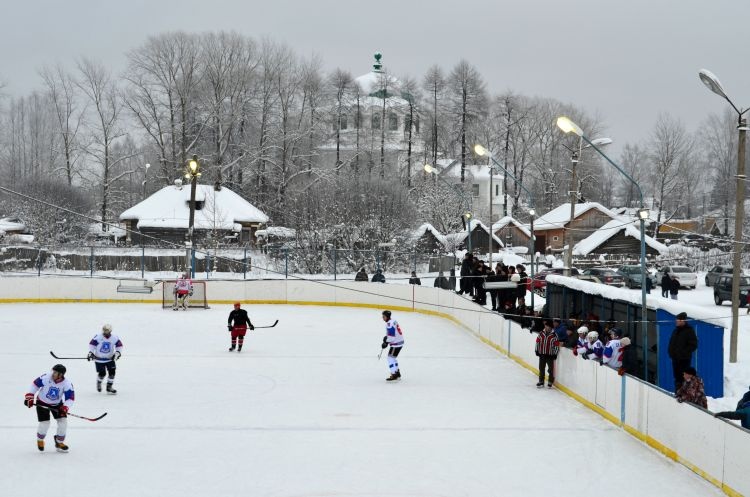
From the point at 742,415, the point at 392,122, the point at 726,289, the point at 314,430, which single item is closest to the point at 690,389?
the point at 742,415

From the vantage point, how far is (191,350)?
867 inches

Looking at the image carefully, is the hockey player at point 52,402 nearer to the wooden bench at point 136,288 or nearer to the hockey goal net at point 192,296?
the hockey goal net at point 192,296

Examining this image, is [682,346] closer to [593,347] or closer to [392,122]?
[593,347]

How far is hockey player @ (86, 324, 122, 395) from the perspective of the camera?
15773mm

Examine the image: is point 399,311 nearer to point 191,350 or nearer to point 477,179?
point 191,350

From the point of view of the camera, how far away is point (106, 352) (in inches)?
621

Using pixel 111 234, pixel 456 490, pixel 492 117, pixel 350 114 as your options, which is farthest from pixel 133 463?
pixel 492 117

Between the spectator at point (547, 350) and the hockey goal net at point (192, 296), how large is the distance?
59.4 ft

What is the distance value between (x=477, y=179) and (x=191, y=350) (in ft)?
227

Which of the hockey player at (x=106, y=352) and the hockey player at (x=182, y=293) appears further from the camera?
the hockey player at (x=182, y=293)

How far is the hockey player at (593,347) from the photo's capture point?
51.2 ft

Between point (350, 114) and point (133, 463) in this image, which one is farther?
point (350, 114)

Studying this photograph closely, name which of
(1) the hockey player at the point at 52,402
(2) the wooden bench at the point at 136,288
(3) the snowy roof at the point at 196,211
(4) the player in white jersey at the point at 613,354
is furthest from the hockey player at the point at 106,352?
(3) the snowy roof at the point at 196,211

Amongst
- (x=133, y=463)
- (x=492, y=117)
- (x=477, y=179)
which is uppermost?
(x=492, y=117)
